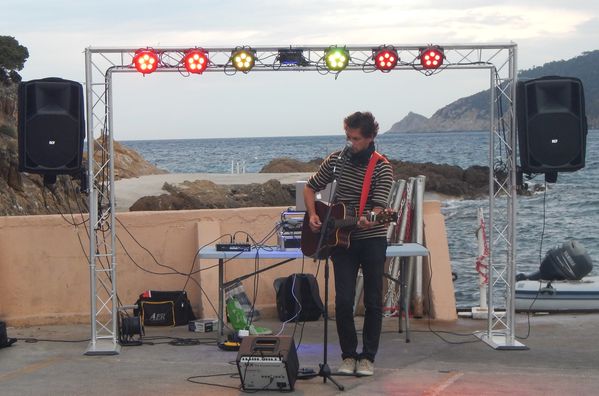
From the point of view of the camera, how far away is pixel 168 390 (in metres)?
6.96

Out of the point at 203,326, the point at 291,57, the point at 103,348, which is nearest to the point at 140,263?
the point at 203,326

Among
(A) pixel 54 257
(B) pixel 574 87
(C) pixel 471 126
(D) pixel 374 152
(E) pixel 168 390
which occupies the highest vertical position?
(C) pixel 471 126

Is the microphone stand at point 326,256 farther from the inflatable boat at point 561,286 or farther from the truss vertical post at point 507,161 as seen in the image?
the inflatable boat at point 561,286

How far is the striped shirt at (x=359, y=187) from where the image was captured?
7105mm

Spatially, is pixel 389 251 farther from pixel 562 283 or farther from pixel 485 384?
pixel 562 283

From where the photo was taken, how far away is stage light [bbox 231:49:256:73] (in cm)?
868

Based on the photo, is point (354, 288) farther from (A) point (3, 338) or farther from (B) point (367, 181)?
(A) point (3, 338)

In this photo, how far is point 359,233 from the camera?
23.3 feet

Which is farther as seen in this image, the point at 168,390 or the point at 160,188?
the point at 160,188

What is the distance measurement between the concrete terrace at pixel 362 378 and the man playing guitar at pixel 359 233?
309mm

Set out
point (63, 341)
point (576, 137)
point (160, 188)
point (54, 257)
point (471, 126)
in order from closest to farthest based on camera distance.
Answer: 1. point (576, 137)
2. point (63, 341)
3. point (54, 257)
4. point (160, 188)
5. point (471, 126)

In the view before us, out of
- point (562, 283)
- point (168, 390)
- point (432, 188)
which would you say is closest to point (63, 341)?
point (168, 390)

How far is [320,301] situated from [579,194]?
1528 inches

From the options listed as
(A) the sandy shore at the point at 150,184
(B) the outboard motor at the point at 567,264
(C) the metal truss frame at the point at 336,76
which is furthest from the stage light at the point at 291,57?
(A) the sandy shore at the point at 150,184
